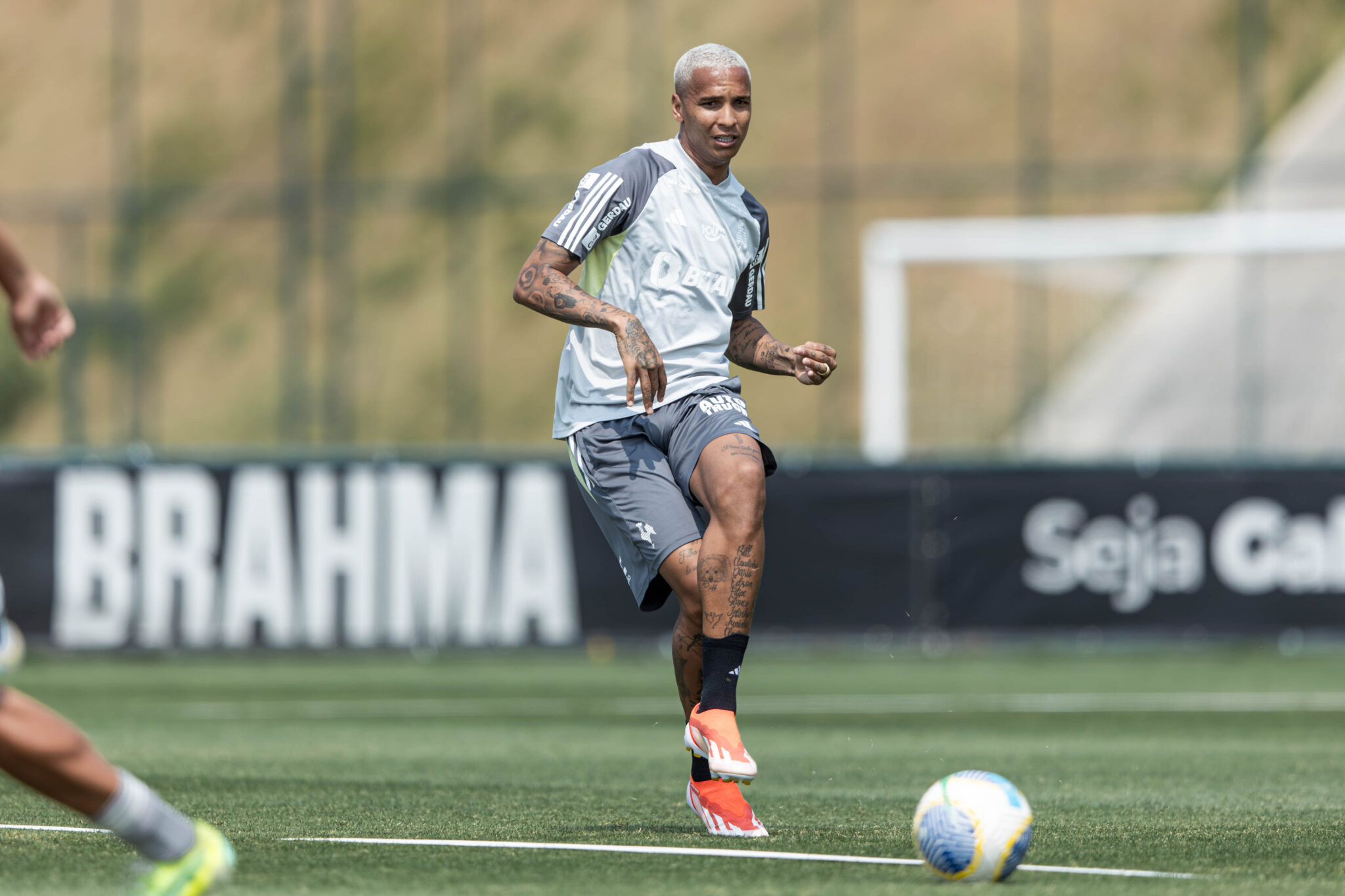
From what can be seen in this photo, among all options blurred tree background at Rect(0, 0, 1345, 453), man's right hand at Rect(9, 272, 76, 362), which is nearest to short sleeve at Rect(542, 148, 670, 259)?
man's right hand at Rect(9, 272, 76, 362)

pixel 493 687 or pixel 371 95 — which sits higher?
pixel 371 95

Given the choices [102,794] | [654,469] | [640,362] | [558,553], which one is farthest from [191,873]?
[558,553]

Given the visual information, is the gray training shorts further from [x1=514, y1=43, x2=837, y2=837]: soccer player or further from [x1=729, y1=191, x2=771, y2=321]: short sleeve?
[x1=729, y1=191, x2=771, y2=321]: short sleeve

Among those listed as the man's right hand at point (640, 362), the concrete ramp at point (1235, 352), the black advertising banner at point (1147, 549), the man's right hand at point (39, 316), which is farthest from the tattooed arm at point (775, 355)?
the concrete ramp at point (1235, 352)

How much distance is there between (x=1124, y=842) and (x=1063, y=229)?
65.3 ft

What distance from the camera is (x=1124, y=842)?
620 centimetres

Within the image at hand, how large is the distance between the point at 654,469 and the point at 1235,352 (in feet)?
86.4

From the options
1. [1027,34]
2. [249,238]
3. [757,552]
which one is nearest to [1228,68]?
[1027,34]

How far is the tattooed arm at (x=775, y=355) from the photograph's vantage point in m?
6.79

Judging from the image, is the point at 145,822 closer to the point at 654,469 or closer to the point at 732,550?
the point at 732,550

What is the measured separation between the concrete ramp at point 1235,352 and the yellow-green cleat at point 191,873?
22913mm

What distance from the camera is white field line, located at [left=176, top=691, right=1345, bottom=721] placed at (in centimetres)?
1202

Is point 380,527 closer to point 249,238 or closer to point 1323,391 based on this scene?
point 1323,391

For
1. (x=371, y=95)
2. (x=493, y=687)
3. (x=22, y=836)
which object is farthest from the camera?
(x=371, y=95)
